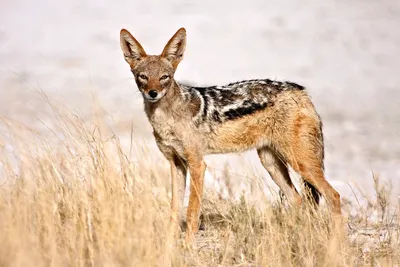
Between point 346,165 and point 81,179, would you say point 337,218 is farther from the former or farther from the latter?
point 346,165

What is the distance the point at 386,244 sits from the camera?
611 cm

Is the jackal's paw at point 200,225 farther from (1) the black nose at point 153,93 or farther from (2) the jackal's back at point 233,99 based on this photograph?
(1) the black nose at point 153,93

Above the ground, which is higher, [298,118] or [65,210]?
[298,118]

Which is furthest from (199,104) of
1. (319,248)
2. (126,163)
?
(319,248)

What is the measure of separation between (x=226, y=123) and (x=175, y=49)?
0.89 metres

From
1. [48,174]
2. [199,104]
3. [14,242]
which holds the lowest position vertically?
[14,242]

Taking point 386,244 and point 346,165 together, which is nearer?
point 386,244

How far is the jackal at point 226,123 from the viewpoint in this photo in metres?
7.08

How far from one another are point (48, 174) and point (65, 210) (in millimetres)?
319

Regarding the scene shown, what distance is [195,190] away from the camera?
22.4ft

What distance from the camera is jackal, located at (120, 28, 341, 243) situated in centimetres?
708

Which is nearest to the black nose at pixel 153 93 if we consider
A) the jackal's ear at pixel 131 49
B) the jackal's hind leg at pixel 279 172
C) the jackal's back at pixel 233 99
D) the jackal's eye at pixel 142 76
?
the jackal's eye at pixel 142 76

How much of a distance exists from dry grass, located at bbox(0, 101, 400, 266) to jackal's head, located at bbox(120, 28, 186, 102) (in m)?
0.69

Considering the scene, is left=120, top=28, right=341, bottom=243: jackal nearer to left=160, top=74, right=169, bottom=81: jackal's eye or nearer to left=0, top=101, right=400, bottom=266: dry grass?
left=160, top=74, right=169, bottom=81: jackal's eye
